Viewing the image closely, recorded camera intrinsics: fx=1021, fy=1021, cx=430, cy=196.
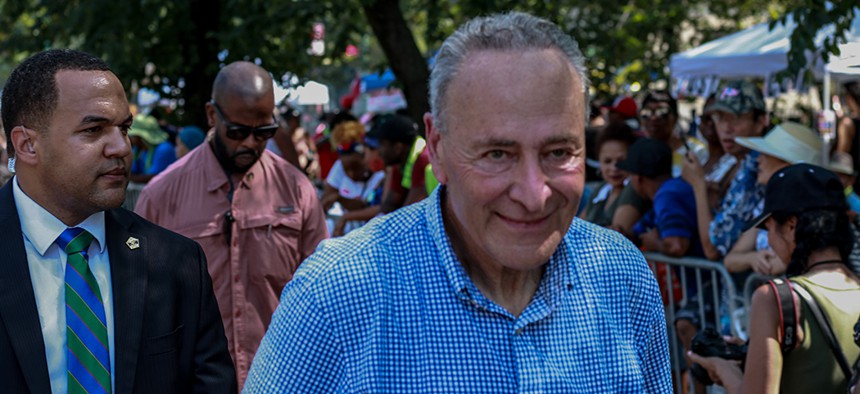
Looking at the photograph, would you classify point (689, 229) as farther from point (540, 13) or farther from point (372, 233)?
point (540, 13)

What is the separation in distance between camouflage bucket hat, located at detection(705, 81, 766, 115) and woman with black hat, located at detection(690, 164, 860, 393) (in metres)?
2.56

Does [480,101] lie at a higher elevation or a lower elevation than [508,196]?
higher

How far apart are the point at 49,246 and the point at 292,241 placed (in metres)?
1.88

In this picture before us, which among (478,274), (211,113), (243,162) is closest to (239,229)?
(243,162)

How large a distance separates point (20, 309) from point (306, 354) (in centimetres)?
119

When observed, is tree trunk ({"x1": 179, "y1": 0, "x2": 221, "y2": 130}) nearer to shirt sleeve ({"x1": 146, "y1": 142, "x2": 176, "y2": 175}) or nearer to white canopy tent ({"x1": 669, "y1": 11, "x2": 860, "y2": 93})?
shirt sleeve ({"x1": 146, "y1": 142, "x2": 176, "y2": 175})

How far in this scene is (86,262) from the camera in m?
3.05

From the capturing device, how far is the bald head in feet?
15.8

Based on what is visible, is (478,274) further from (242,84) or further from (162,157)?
(162,157)

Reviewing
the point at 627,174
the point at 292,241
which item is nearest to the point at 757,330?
the point at 292,241

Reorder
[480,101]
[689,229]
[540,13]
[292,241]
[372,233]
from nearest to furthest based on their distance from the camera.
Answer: [480,101] → [372,233] → [292,241] → [689,229] → [540,13]

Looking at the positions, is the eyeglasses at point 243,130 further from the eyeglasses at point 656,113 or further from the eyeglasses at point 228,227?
the eyeglasses at point 656,113

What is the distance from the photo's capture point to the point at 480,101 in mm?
2096

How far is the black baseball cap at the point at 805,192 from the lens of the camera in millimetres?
4180
